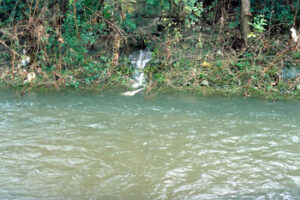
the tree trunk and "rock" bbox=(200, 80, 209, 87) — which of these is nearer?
"rock" bbox=(200, 80, 209, 87)

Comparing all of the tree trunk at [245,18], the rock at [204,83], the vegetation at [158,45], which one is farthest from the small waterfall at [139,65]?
the tree trunk at [245,18]

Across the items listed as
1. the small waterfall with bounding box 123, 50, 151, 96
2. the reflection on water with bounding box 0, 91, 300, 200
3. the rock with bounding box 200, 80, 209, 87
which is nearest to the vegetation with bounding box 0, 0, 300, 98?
the rock with bounding box 200, 80, 209, 87

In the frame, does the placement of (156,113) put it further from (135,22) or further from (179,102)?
(135,22)

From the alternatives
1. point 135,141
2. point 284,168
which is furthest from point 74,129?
point 284,168

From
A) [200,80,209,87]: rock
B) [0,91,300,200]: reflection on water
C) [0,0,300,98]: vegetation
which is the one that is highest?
[0,0,300,98]: vegetation

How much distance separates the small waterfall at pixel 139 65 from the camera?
775cm

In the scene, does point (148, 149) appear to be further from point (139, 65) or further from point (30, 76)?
point (139, 65)

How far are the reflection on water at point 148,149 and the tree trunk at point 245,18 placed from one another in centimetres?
238

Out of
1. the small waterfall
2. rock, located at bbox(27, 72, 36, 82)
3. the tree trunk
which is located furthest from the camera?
the tree trunk

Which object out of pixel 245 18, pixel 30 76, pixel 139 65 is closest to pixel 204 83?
pixel 139 65

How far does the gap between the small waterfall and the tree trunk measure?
2.25 m

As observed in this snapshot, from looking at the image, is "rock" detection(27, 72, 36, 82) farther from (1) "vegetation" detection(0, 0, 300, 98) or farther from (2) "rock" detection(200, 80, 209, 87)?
(2) "rock" detection(200, 80, 209, 87)

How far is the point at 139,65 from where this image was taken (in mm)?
8547

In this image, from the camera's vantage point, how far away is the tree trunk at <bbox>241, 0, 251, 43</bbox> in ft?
27.1
